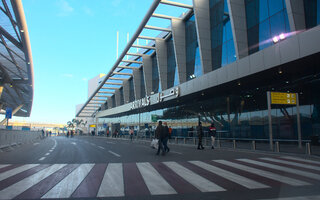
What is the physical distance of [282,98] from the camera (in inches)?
584

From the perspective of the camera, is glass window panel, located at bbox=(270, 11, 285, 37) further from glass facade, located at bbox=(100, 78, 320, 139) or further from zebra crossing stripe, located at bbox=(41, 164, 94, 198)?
zebra crossing stripe, located at bbox=(41, 164, 94, 198)

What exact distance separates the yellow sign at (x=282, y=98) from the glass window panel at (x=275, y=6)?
665 cm

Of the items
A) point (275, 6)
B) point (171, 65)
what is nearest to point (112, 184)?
point (275, 6)

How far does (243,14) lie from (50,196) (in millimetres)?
19857

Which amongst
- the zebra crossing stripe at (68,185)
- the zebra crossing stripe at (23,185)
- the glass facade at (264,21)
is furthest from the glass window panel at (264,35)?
the zebra crossing stripe at (23,185)

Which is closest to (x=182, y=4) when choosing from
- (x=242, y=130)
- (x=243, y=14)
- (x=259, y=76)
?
(x=243, y=14)

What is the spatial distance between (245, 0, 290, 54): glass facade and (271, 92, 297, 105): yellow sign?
481cm

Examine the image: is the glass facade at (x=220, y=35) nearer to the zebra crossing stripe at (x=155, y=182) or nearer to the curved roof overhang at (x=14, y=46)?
the curved roof overhang at (x=14, y=46)

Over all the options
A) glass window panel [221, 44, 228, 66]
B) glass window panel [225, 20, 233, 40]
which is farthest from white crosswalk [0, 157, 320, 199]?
glass window panel [225, 20, 233, 40]

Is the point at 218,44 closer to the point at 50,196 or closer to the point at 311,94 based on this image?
the point at 311,94

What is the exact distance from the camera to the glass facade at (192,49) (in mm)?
26891

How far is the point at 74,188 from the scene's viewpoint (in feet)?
17.1

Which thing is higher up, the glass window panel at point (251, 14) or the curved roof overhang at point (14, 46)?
the glass window panel at point (251, 14)

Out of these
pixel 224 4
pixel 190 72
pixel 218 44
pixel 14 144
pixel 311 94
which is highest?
pixel 224 4
